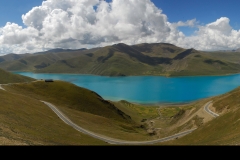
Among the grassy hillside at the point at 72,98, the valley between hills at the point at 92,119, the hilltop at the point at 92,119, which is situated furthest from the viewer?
the grassy hillside at the point at 72,98

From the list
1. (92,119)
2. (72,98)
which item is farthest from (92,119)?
(72,98)

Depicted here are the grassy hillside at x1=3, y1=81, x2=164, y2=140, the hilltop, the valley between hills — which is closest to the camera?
the valley between hills

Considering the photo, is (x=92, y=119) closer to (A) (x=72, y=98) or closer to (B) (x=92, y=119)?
(B) (x=92, y=119)

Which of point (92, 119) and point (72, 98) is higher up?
point (72, 98)

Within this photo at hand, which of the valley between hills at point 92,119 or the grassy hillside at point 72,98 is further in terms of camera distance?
the grassy hillside at point 72,98

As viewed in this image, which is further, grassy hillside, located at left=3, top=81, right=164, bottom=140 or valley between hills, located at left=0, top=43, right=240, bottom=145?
grassy hillside, located at left=3, top=81, right=164, bottom=140

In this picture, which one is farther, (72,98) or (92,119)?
(72,98)

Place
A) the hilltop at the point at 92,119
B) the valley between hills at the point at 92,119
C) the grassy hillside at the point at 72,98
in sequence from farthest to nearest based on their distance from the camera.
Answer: the grassy hillside at the point at 72,98
the hilltop at the point at 92,119
the valley between hills at the point at 92,119

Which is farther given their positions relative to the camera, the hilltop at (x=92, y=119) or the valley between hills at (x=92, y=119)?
the hilltop at (x=92, y=119)

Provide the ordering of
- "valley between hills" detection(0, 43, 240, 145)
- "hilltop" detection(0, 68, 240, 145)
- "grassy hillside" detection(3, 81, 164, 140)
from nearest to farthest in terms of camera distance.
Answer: "valley between hills" detection(0, 43, 240, 145) → "hilltop" detection(0, 68, 240, 145) → "grassy hillside" detection(3, 81, 164, 140)

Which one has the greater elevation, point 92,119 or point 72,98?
point 72,98
